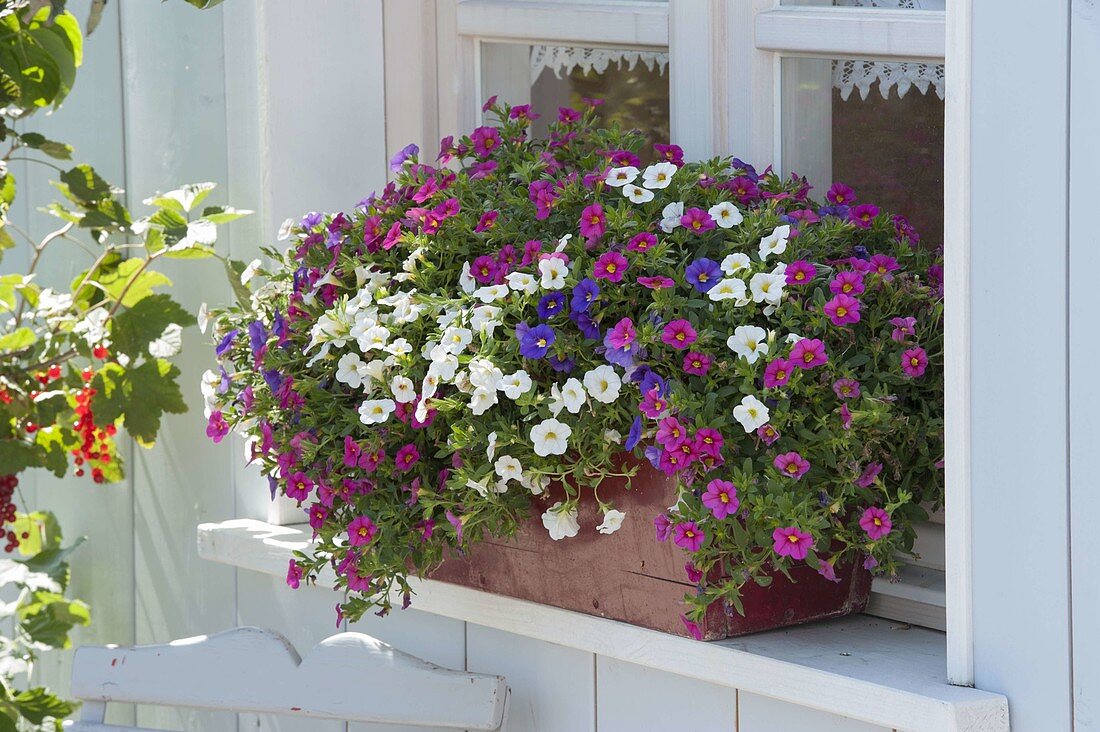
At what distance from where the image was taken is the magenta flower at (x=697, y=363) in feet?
3.30

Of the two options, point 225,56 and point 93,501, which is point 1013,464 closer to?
point 225,56

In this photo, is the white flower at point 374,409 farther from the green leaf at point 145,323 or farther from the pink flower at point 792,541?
the green leaf at point 145,323

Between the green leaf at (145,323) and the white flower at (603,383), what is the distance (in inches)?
34.6

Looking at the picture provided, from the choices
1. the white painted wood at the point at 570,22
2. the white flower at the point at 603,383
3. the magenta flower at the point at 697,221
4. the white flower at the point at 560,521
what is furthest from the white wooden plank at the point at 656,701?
the white painted wood at the point at 570,22

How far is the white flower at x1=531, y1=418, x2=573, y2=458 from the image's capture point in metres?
1.03

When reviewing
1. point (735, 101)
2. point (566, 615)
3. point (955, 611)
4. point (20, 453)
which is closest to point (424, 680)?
point (566, 615)

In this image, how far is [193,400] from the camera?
1873mm

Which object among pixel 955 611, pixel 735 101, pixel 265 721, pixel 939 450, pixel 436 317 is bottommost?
pixel 265 721

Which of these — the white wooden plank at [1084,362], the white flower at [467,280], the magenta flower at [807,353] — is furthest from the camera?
the white flower at [467,280]

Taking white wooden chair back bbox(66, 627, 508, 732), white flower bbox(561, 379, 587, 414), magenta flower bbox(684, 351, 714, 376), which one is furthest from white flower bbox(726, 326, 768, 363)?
white wooden chair back bbox(66, 627, 508, 732)

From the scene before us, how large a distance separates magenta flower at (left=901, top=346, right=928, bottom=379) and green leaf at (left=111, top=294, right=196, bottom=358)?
1.06 metres

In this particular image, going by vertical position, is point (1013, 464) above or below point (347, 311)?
below

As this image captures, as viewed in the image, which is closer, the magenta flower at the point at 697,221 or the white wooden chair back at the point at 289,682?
the magenta flower at the point at 697,221

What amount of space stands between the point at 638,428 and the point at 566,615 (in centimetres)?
28
